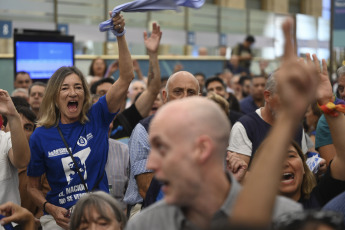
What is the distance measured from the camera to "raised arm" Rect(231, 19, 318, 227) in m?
1.85

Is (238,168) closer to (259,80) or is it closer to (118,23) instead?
(118,23)

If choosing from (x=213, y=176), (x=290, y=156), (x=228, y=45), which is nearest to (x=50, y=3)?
(x=228, y=45)

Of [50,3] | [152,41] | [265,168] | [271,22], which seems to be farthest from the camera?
[271,22]

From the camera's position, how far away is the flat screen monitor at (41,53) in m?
8.54

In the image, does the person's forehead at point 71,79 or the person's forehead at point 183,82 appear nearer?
the person's forehead at point 71,79

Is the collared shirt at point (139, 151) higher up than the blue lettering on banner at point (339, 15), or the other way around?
the blue lettering on banner at point (339, 15)

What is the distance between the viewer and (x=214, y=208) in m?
2.14

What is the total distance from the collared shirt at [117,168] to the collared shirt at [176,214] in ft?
9.99

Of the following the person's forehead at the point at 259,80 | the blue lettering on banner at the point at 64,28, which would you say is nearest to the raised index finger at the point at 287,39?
the person's forehead at the point at 259,80

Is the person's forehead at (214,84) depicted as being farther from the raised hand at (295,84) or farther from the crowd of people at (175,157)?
the raised hand at (295,84)

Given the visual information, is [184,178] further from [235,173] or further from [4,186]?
[4,186]

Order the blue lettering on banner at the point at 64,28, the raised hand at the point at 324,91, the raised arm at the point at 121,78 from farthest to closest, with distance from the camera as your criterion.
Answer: the blue lettering on banner at the point at 64,28 → the raised arm at the point at 121,78 → the raised hand at the point at 324,91

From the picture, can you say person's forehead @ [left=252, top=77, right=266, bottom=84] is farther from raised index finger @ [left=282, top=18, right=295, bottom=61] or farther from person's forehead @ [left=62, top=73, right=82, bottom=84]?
raised index finger @ [left=282, top=18, right=295, bottom=61]

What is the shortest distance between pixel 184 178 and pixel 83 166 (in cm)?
247
